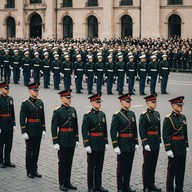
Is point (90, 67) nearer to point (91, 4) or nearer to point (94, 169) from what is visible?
point (94, 169)

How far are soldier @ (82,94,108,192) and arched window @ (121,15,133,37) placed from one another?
38518 mm

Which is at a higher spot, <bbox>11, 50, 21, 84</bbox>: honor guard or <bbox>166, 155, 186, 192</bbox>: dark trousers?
<bbox>11, 50, 21, 84</bbox>: honor guard

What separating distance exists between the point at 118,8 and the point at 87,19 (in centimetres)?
361

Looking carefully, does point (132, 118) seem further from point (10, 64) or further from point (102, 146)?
point (10, 64)

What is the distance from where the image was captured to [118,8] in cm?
4688

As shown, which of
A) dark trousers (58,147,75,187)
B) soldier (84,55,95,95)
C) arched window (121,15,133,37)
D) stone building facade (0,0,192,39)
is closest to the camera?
dark trousers (58,147,75,187)

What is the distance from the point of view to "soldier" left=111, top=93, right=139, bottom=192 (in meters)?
8.52

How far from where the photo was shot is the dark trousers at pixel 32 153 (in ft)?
31.3

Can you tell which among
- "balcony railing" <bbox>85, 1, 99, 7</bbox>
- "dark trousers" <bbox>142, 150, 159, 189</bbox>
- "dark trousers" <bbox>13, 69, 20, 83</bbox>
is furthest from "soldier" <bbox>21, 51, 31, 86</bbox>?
"balcony railing" <bbox>85, 1, 99, 7</bbox>

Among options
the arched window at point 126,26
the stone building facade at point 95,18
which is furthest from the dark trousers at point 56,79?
the arched window at point 126,26

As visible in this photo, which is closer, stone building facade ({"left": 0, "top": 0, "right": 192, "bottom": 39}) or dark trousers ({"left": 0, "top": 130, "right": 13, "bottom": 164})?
dark trousers ({"left": 0, "top": 130, "right": 13, "bottom": 164})

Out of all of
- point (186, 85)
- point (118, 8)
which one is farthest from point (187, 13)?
point (186, 85)

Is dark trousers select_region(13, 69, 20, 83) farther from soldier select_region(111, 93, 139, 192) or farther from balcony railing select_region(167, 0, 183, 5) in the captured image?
balcony railing select_region(167, 0, 183, 5)

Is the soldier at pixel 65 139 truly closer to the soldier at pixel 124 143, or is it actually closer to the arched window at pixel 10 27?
the soldier at pixel 124 143
